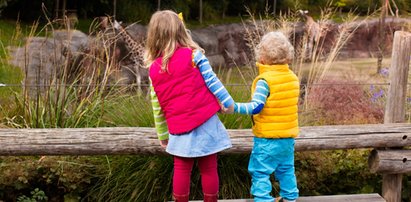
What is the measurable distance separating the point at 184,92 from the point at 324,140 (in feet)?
4.61

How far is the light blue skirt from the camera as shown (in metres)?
3.20

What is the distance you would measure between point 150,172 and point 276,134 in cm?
125

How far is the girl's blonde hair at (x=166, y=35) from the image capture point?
3.07 metres

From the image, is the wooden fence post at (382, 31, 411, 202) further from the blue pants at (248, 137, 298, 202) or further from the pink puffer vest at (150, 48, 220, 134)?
the pink puffer vest at (150, 48, 220, 134)

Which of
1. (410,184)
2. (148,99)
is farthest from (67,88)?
(410,184)

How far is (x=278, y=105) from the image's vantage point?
3293mm

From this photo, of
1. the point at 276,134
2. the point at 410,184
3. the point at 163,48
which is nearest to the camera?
the point at 163,48

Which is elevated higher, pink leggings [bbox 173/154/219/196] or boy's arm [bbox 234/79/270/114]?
boy's arm [bbox 234/79/270/114]

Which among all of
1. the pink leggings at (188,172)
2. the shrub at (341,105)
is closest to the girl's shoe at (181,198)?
the pink leggings at (188,172)

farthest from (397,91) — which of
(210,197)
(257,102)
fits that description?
(210,197)

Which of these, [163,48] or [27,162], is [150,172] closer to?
[27,162]

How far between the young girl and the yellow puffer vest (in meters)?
0.23

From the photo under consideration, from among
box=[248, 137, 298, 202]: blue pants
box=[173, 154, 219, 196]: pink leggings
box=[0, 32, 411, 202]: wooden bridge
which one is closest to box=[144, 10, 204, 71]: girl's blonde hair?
box=[173, 154, 219, 196]: pink leggings

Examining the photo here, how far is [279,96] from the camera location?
10.8 ft
